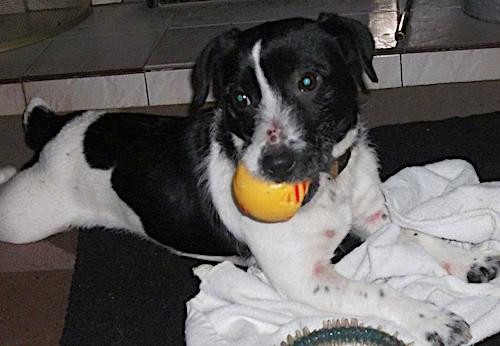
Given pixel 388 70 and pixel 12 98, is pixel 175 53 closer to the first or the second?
pixel 12 98

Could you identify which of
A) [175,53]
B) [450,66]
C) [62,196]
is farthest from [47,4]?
[62,196]

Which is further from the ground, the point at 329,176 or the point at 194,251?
the point at 329,176

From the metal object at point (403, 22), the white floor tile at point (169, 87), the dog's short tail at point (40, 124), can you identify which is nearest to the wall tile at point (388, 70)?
the metal object at point (403, 22)

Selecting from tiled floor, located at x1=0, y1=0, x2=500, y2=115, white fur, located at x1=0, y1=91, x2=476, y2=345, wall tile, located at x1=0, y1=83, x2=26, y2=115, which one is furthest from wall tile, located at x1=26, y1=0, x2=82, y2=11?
white fur, located at x1=0, y1=91, x2=476, y2=345

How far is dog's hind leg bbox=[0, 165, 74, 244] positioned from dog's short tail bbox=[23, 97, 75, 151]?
10 cm

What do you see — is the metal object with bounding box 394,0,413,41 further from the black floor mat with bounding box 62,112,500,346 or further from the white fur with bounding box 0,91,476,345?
the white fur with bounding box 0,91,476,345

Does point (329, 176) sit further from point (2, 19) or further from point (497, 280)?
point (2, 19)

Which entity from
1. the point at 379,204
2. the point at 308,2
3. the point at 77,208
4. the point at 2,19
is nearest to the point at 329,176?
the point at 379,204

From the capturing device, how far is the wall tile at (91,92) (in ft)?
14.3

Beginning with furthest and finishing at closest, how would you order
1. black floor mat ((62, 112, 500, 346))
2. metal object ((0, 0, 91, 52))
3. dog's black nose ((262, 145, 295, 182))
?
metal object ((0, 0, 91, 52)) → black floor mat ((62, 112, 500, 346)) → dog's black nose ((262, 145, 295, 182))

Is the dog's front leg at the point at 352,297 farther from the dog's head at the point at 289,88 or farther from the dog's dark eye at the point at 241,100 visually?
the dog's dark eye at the point at 241,100

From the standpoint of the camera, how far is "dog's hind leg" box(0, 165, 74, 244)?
10.1ft

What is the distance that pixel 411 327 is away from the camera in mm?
2330

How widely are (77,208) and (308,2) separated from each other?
234cm
